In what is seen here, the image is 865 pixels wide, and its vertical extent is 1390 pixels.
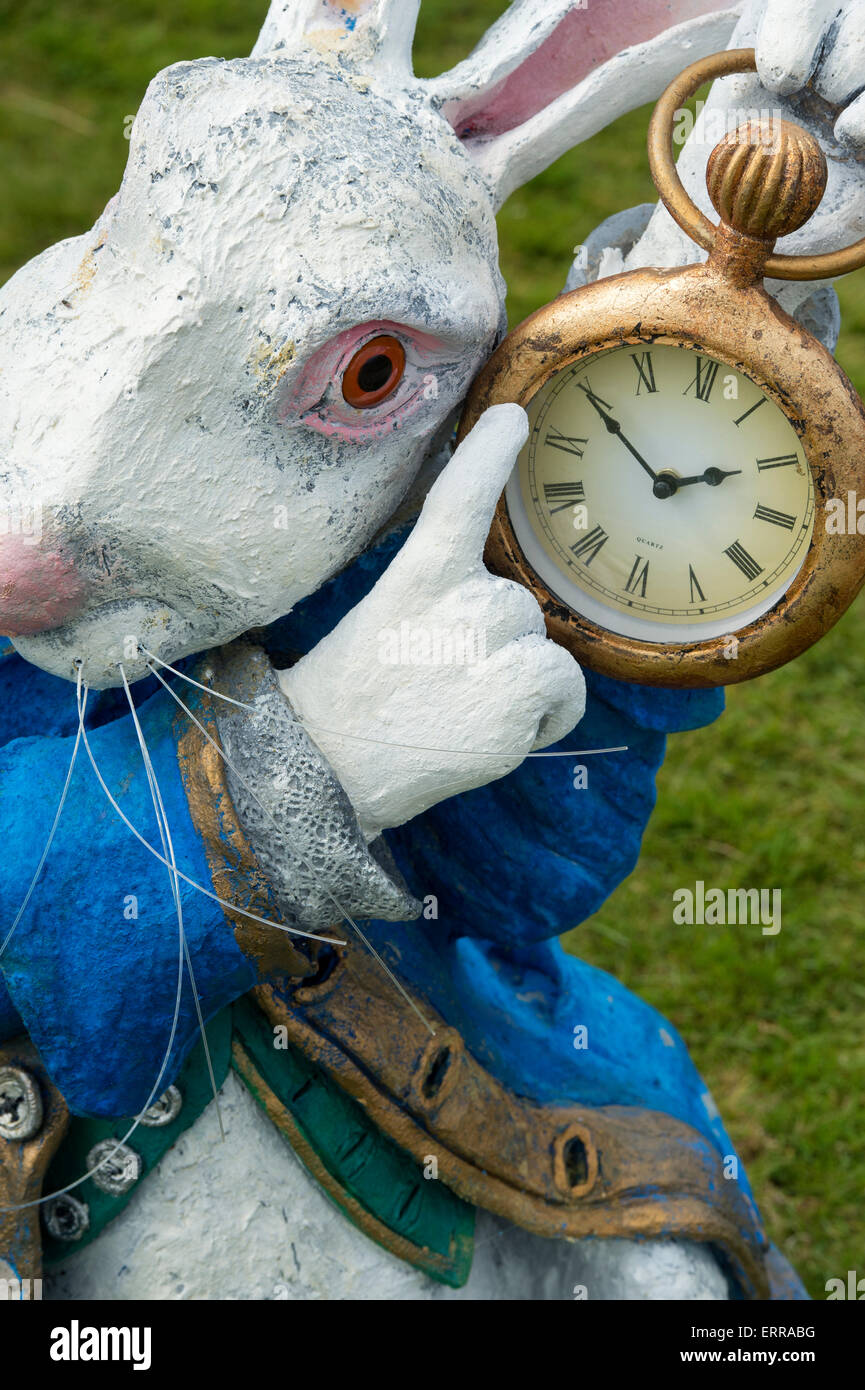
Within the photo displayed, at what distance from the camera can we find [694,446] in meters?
1.31

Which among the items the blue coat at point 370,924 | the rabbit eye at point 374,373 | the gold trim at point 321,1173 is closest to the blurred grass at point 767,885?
the blue coat at point 370,924

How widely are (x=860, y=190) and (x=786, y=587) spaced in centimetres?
30

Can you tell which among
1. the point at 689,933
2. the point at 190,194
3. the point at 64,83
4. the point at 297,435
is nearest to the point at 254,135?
the point at 190,194

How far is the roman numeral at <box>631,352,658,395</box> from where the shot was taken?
4.18 feet

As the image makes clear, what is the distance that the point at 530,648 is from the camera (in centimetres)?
123

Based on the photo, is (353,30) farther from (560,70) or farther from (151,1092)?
(151,1092)

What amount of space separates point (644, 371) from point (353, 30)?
333mm

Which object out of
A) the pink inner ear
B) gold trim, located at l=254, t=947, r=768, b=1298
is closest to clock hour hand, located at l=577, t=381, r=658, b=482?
the pink inner ear

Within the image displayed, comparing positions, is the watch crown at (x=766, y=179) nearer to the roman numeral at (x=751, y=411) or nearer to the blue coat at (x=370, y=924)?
the roman numeral at (x=751, y=411)

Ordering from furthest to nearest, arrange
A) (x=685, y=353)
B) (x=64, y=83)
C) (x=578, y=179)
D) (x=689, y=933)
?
1. (x=64, y=83)
2. (x=578, y=179)
3. (x=689, y=933)
4. (x=685, y=353)

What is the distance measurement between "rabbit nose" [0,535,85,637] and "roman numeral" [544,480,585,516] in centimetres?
37

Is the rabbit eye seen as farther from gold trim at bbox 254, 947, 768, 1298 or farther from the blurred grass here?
the blurred grass

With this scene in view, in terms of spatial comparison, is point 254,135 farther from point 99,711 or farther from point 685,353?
point 99,711

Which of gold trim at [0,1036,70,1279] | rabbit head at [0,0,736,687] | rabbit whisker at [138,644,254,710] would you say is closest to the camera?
rabbit head at [0,0,736,687]
